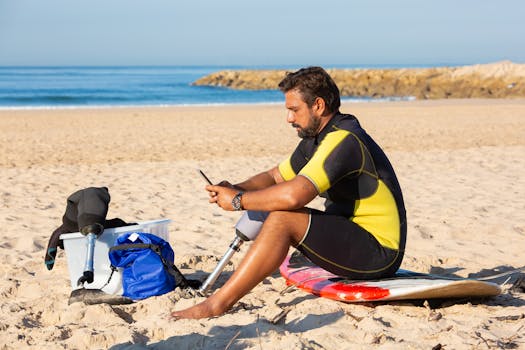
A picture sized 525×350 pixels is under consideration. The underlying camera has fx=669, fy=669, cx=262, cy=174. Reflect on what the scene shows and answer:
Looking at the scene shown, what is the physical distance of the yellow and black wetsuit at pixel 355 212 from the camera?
342cm

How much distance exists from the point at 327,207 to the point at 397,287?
60 centimetres

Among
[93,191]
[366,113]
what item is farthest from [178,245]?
[366,113]

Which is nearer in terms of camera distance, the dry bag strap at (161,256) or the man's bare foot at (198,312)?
the man's bare foot at (198,312)

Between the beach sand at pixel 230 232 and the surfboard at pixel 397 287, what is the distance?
0.24 feet

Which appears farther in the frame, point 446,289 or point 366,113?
point 366,113

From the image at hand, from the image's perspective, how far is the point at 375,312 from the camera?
354 cm

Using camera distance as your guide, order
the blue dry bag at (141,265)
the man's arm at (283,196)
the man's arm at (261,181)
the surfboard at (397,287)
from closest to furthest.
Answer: the man's arm at (283,196), the surfboard at (397,287), the blue dry bag at (141,265), the man's arm at (261,181)

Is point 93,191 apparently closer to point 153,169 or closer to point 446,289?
point 446,289

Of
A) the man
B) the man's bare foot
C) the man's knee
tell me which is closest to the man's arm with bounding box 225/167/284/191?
the man

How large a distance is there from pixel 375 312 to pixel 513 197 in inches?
165

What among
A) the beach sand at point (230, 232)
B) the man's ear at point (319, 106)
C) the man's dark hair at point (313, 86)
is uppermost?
the man's dark hair at point (313, 86)

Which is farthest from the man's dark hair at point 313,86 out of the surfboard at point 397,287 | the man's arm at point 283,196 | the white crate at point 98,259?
the white crate at point 98,259

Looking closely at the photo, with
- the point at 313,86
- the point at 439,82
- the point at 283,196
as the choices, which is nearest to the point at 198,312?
the point at 283,196

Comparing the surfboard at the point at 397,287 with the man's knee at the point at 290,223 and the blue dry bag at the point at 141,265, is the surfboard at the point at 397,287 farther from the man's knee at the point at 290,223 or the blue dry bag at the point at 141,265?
the blue dry bag at the point at 141,265
